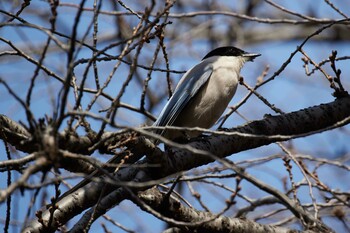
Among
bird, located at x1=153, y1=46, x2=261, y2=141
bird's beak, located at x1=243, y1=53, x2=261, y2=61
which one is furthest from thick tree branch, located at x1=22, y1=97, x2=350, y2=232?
bird's beak, located at x1=243, y1=53, x2=261, y2=61

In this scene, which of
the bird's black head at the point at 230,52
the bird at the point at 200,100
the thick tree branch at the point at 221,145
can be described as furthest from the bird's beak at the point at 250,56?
the thick tree branch at the point at 221,145

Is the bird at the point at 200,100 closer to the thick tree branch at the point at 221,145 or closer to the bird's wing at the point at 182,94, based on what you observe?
the bird's wing at the point at 182,94

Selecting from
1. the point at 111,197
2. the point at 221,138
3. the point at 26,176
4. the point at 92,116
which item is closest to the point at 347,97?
the point at 221,138

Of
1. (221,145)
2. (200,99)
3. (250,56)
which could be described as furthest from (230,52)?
(221,145)

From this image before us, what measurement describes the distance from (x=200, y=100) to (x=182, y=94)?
16cm

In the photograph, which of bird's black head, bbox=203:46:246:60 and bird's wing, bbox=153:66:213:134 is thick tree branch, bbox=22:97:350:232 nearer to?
bird's wing, bbox=153:66:213:134

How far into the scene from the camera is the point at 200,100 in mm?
4582

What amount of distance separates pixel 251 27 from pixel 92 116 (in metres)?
9.12

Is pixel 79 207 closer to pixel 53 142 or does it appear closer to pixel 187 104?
pixel 53 142

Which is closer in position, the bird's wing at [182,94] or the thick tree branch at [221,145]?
the thick tree branch at [221,145]

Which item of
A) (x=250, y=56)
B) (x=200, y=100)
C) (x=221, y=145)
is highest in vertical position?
(x=250, y=56)

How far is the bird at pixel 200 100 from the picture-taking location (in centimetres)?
444

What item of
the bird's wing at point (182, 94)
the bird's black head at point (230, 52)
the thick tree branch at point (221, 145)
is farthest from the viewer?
the bird's black head at point (230, 52)

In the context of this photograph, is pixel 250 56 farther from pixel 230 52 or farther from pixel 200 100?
pixel 200 100
